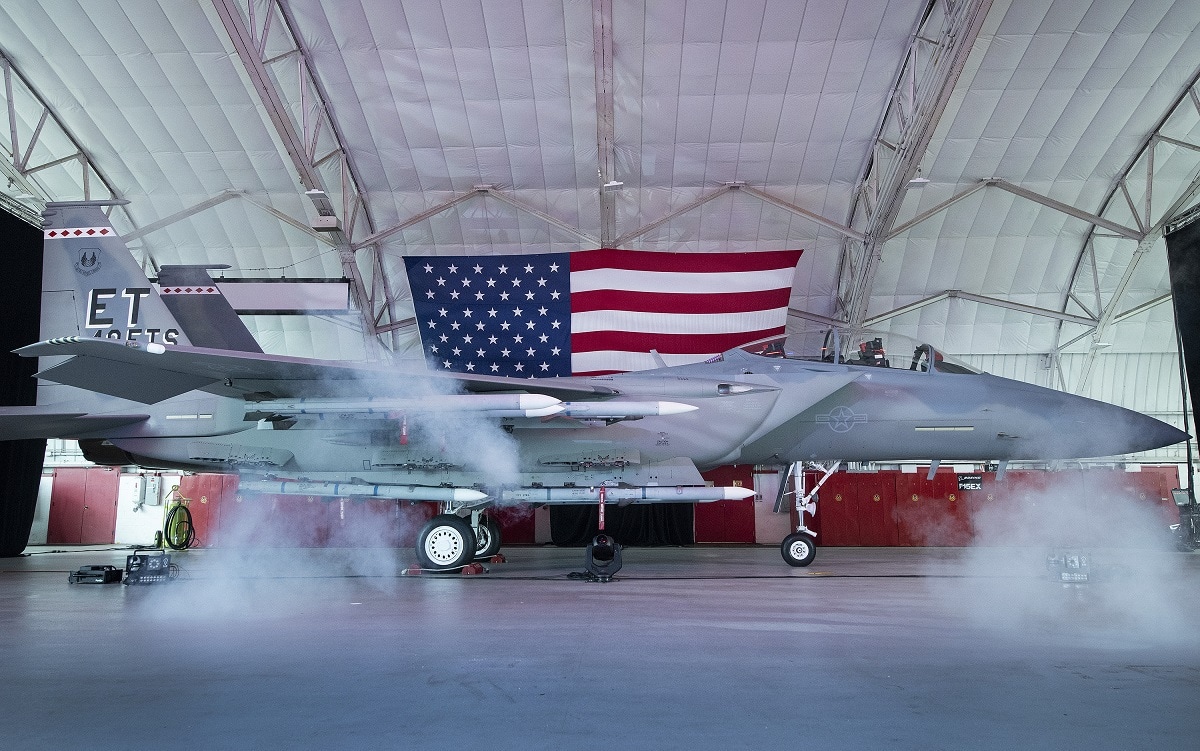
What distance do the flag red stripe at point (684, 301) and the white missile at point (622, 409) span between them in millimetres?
7192

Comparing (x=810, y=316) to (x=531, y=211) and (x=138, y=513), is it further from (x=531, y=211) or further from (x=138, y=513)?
(x=138, y=513)

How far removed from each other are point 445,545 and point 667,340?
742 centimetres

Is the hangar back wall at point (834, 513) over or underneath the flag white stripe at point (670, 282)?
underneath

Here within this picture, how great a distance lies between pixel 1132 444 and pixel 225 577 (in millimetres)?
10118

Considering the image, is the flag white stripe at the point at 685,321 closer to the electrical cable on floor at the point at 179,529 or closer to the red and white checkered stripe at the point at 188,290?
the red and white checkered stripe at the point at 188,290

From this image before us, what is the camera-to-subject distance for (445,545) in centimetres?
850

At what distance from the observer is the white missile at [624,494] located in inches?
319

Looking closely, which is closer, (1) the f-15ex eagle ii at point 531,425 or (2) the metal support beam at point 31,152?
(1) the f-15ex eagle ii at point 531,425

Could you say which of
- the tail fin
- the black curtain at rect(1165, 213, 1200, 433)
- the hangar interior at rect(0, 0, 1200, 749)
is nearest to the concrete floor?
the hangar interior at rect(0, 0, 1200, 749)

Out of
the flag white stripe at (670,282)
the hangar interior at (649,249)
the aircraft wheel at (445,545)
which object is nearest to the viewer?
the hangar interior at (649,249)

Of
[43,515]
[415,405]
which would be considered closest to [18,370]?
[43,515]

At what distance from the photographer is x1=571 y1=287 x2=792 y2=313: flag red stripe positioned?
48.4 ft

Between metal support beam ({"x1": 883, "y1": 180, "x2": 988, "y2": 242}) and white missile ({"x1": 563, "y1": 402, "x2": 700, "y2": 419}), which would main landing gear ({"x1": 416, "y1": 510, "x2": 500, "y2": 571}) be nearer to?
white missile ({"x1": 563, "y1": 402, "x2": 700, "y2": 419})

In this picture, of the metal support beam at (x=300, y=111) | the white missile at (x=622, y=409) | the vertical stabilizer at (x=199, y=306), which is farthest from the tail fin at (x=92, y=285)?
the white missile at (x=622, y=409)
